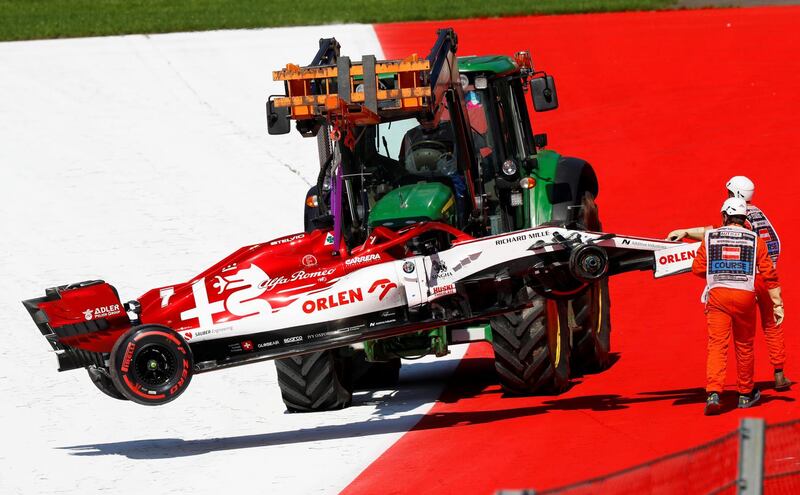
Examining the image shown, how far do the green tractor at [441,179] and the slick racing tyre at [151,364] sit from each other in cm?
171

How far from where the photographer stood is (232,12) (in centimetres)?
3316

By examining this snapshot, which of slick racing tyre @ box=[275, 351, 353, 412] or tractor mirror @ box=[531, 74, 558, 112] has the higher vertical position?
tractor mirror @ box=[531, 74, 558, 112]

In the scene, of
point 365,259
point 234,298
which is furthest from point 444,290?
point 234,298

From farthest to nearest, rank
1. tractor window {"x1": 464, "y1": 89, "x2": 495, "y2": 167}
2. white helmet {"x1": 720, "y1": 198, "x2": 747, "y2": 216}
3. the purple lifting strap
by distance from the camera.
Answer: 1. tractor window {"x1": 464, "y1": 89, "x2": 495, "y2": 167}
2. the purple lifting strap
3. white helmet {"x1": 720, "y1": 198, "x2": 747, "y2": 216}

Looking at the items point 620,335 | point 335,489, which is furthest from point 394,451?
point 620,335

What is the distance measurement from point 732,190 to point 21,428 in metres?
6.00

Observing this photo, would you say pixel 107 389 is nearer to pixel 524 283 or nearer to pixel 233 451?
pixel 233 451

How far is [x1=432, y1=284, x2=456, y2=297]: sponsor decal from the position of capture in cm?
1152

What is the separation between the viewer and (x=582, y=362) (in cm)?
1389

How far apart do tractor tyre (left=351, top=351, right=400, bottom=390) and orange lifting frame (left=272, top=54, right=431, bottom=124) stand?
10.7ft

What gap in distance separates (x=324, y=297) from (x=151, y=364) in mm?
1351

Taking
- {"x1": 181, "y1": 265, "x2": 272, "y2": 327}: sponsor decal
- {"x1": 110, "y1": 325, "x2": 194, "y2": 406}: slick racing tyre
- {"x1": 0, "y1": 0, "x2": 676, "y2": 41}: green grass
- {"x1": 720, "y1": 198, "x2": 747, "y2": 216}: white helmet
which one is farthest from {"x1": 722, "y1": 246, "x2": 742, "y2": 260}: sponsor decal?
{"x1": 0, "y1": 0, "x2": 676, "y2": 41}: green grass

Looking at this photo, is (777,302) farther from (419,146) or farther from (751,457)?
(751,457)

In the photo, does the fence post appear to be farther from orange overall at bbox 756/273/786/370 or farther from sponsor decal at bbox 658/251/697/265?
sponsor decal at bbox 658/251/697/265
